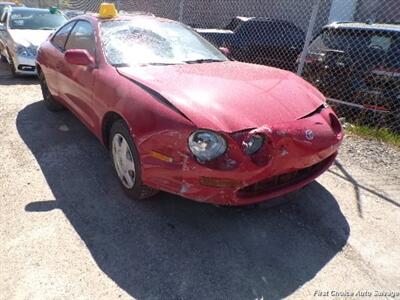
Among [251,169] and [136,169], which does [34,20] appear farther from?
[251,169]

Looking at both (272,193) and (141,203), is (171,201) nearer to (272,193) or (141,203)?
(141,203)

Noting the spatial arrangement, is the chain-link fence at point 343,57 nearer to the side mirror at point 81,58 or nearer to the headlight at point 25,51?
the side mirror at point 81,58

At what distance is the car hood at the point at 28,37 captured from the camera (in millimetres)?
7543

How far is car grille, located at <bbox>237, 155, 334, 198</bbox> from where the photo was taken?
2.70 metres

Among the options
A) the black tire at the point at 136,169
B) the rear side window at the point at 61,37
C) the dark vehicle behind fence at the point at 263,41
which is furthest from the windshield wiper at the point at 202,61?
the dark vehicle behind fence at the point at 263,41

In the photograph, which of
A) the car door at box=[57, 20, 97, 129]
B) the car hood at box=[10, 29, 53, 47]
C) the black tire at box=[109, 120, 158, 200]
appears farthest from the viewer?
the car hood at box=[10, 29, 53, 47]

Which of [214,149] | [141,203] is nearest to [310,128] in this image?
[214,149]

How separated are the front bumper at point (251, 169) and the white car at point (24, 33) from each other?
5743 mm

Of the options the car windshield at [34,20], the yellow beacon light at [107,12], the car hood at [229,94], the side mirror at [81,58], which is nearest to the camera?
the car hood at [229,94]

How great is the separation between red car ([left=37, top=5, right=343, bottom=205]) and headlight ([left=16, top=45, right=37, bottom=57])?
13.3 ft

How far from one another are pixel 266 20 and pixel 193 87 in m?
6.83

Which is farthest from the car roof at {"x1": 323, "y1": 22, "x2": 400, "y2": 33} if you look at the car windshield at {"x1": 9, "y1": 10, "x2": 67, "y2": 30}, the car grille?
the car windshield at {"x1": 9, "y1": 10, "x2": 67, "y2": 30}

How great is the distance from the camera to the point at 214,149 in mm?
2578

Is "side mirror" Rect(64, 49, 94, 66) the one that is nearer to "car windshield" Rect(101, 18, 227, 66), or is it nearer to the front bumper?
"car windshield" Rect(101, 18, 227, 66)
